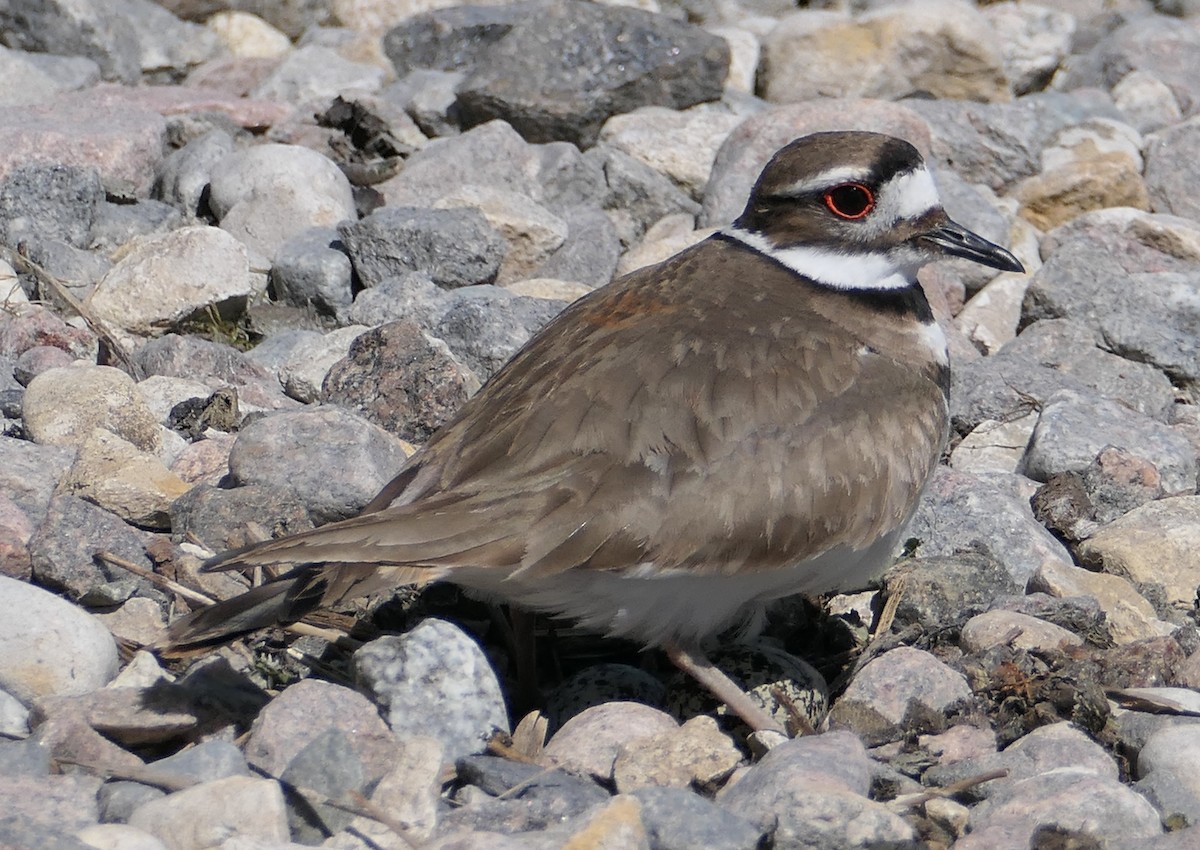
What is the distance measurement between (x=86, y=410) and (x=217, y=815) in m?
2.31

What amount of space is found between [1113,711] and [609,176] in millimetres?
4372

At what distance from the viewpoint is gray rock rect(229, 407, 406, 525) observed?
4.94 metres

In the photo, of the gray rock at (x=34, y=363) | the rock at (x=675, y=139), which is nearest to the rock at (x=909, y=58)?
the rock at (x=675, y=139)

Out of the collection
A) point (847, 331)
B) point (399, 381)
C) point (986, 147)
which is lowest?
point (986, 147)

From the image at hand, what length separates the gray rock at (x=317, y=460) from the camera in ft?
16.2

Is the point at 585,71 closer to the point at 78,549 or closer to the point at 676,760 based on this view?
the point at 78,549

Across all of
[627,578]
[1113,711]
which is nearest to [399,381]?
[627,578]

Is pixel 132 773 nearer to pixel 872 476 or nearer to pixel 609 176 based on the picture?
pixel 872 476

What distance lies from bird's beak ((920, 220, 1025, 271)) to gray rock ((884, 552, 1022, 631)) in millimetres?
974

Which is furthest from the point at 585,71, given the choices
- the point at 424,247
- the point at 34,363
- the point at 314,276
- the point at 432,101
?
the point at 34,363

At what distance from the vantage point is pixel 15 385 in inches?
226

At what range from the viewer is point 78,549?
4.61 metres

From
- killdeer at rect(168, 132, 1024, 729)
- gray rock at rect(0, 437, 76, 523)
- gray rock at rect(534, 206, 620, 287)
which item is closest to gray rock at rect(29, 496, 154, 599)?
gray rock at rect(0, 437, 76, 523)

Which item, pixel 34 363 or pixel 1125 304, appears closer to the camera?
pixel 34 363
